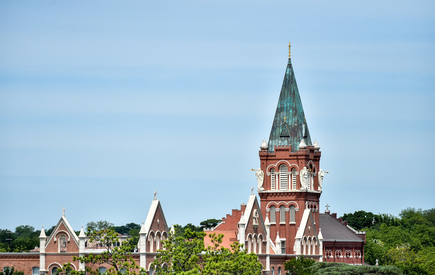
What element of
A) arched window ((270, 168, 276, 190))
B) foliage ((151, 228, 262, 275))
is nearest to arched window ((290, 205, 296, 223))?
arched window ((270, 168, 276, 190))

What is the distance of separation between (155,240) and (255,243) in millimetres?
14405

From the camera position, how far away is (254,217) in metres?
110

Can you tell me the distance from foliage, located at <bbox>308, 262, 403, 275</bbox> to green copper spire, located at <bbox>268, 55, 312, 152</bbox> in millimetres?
17344

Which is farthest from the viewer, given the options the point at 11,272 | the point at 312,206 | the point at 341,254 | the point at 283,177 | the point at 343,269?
the point at 341,254

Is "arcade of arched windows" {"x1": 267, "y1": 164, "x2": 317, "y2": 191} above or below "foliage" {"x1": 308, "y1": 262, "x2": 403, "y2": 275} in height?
above

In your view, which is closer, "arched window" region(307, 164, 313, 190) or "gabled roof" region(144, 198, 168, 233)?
"gabled roof" region(144, 198, 168, 233)

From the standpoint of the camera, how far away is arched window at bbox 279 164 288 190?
12506cm

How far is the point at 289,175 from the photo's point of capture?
125m

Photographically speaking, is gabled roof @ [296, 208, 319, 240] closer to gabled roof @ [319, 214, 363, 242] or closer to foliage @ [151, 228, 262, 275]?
gabled roof @ [319, 214, 363, 242]

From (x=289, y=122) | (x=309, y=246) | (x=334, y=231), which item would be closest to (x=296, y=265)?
(x=309, y=246)

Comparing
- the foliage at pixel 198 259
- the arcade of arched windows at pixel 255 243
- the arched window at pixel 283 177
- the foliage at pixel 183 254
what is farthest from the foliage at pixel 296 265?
the foliage at pixel 183 254

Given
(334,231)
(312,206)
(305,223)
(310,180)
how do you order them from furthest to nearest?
(334,231)
(312,206)
(310,180)
(305,223)

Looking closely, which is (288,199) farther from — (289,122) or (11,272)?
(11,272)

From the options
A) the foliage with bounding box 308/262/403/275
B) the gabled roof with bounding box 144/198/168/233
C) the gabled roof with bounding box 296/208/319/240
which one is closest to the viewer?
the gabled roof with bounding box 144/198/168/233
